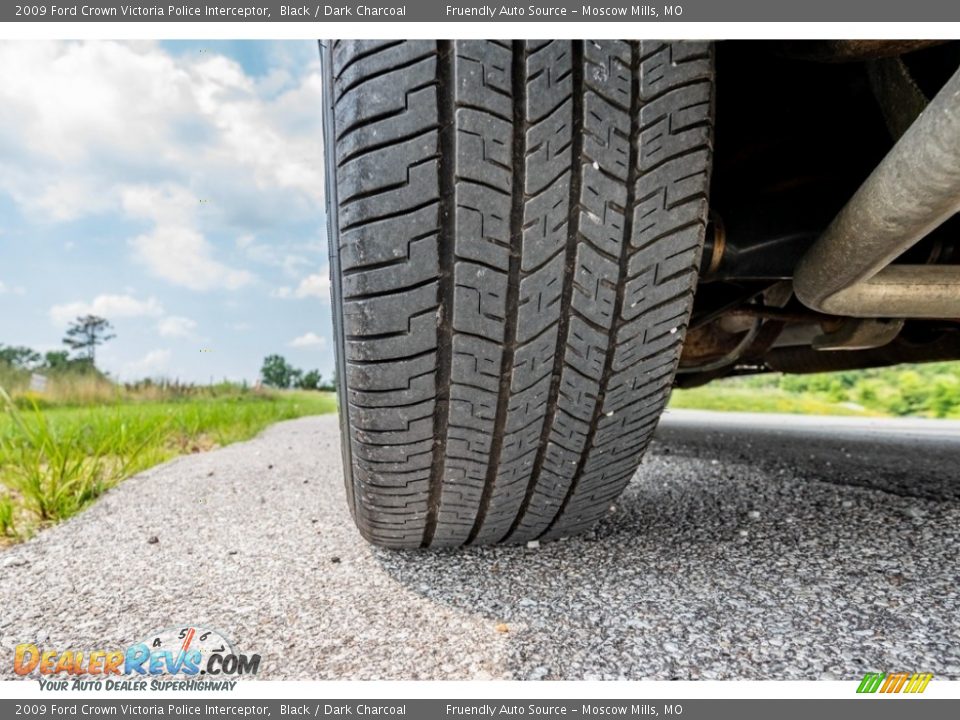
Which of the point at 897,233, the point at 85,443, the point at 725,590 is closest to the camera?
the point at 897,233

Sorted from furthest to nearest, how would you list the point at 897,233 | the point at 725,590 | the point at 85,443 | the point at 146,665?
the point at 85,443, the point at 725,590, the point at 146,665, the point at 897,233

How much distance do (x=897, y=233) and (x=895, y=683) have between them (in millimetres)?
507

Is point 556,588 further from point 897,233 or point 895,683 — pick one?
point 897,233

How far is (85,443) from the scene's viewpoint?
7.62 ft

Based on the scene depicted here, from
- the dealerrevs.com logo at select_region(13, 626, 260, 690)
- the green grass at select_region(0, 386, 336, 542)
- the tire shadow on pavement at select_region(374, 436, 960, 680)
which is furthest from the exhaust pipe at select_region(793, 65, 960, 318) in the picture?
the green grass at select_region(0, 386, 336, 542)

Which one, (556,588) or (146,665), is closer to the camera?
(146,665)

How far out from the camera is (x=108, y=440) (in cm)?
226

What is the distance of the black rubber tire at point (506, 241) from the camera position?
2.22ft

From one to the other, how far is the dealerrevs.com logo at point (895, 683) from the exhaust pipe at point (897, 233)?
0.45 metres

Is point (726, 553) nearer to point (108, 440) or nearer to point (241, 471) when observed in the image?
point (241, 471)

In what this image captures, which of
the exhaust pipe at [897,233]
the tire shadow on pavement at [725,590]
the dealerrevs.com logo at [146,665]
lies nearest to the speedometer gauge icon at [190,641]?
the dealerrevs.com logo at [146,665]

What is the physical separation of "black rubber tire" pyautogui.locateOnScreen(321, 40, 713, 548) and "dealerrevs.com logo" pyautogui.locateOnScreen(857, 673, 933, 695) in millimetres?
411

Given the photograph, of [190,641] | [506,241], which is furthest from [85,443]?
[506,241]

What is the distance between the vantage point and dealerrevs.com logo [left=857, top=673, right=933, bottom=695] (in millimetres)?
676
